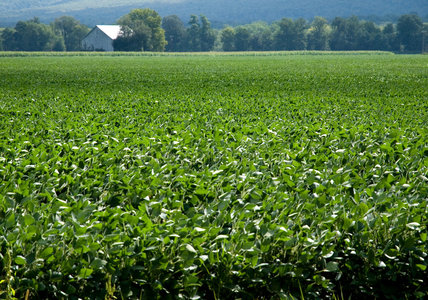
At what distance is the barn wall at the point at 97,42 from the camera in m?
135

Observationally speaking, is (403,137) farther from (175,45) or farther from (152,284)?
(175,45)

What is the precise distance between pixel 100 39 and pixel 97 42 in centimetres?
205

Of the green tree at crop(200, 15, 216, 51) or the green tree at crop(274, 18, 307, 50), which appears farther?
the green tree at crop(200, 15, 216, 51)

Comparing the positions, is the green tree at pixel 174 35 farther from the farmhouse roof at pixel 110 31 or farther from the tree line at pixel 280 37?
the farmhouse roof at pixel 110 31

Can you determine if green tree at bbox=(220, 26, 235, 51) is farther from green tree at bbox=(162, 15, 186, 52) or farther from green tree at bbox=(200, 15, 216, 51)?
green tree at bbox=(162, 15, 186, 52)

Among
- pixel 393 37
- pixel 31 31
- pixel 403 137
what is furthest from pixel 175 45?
pixel 403 137

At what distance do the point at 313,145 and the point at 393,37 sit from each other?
151 m

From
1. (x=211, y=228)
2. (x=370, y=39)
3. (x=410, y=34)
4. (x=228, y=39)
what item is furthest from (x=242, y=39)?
(x=211, y=228)

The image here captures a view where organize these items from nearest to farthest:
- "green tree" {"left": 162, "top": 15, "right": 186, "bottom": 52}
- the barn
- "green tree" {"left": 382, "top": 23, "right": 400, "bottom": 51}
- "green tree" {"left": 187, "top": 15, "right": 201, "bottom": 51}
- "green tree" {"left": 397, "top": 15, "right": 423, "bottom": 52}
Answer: the barn → "green tree" {"left": 382, "top": 23, "right": 400, "bottom": 51} → "green tree" {"left": 397, "top": 15, "right": 423, "bottom": 52} → "green tree" {"left": 187, "top": 15, "right": 201, "bottom": 51} → "green tree" {"left": 162, "top": 15, "right": 186, "bottom": 52}

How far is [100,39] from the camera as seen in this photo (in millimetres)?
136375

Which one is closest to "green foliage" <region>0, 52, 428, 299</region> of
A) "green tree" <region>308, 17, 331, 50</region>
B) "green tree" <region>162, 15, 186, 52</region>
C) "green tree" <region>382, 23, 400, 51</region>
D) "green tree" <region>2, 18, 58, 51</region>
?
"green tree" <region>2, 18, 58, 51</region>

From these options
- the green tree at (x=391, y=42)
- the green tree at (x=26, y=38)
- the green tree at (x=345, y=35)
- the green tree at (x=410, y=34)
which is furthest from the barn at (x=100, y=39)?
the green tree at (x=410, y=34)

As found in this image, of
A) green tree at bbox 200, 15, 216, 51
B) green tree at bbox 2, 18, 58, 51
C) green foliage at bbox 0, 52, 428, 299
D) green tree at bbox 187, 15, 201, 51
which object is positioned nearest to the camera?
green foliage at bbox 0, 52, 428, 299

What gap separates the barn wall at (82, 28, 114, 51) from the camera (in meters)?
135
